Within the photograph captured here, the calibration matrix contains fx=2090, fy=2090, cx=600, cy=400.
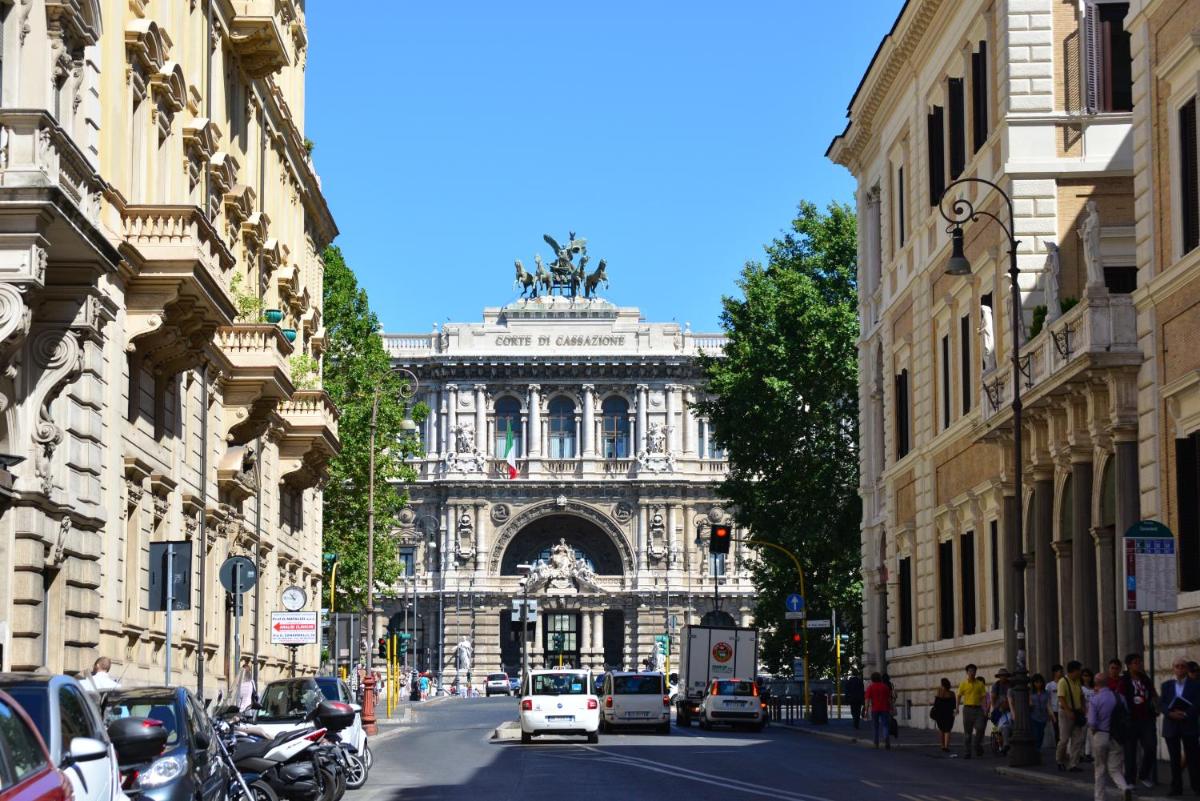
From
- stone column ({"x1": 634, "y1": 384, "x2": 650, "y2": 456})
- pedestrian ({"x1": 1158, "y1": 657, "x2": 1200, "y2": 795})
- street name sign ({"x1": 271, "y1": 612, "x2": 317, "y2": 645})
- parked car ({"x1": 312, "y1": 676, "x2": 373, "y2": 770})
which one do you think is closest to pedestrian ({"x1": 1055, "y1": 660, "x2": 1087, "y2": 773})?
pedestrian ({"x1": 1158, "y1": 657, "x2": 1200, "y2": 795})

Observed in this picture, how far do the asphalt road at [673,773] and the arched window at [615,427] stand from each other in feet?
233

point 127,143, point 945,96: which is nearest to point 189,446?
point 127,143

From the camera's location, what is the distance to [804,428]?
2749 inches

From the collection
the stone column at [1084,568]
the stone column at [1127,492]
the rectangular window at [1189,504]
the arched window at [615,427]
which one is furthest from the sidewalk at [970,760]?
the arched window at [615,427]

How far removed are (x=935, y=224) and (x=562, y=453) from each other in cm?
7495

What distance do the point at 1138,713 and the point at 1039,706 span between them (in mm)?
9716

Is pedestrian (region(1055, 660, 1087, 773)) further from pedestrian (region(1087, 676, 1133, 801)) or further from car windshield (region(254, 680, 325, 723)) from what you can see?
car windshield (region(254, 680, 325, 723))

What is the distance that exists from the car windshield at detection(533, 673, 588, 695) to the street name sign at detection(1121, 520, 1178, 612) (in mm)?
22781

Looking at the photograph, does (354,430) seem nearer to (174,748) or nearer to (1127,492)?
(1127,492)

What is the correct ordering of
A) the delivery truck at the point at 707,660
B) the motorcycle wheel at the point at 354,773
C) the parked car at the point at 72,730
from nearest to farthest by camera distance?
1. the parked car at the point at 72,730
2. the motorcycle wheel at the point at 354,773
3. the delivery truck at the point at 707,660

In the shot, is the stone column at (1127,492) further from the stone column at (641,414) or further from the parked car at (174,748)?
the stone column at (641,414)

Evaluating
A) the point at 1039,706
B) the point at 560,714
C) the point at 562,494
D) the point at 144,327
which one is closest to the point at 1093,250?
the point at 1039,706

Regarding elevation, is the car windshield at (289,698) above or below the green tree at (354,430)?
below

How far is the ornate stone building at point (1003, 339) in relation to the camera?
33562 millimetres
